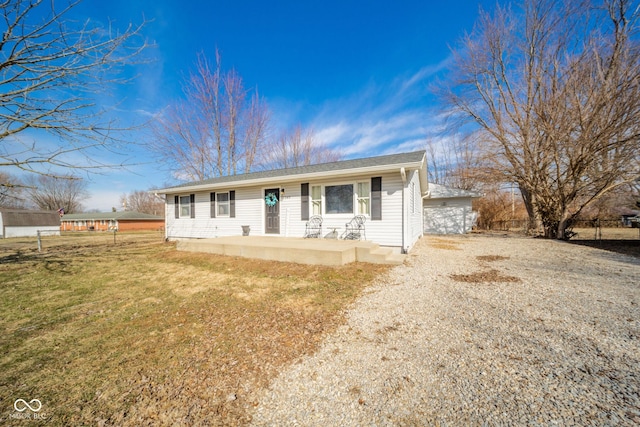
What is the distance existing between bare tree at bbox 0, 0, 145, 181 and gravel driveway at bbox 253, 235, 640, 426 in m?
4.98

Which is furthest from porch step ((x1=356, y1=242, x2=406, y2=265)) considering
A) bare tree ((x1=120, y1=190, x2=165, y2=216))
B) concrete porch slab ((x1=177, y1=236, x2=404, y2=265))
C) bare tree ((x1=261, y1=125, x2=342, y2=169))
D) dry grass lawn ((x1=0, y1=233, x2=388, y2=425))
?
bare tree ((x1=120, y1=190, x2=165, y2=216))

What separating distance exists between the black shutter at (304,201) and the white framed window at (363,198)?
5.97 feet

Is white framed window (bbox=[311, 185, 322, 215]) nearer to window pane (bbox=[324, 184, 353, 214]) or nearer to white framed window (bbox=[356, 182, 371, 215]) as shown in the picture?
window pane (bbox=[324, 184, 353, 214])

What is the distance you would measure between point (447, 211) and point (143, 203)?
198 feet

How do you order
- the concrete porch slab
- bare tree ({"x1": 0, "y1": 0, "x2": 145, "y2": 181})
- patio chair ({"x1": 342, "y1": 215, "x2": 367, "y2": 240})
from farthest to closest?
patio chair ({"x1": 342, "y1": 215, "x2": 367, "y2": 240}) < the concrete porch slab < bare tree ({"x1": 0, "y1": 0, "x2": 145, "y2": 181})

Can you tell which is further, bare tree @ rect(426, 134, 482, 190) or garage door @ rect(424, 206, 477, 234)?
bare tree @ rect(426, 134, 482, 190)

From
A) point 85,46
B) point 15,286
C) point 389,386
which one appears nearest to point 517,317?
point 389,386

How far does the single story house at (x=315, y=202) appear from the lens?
6957 millimetres

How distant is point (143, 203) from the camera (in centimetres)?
5191

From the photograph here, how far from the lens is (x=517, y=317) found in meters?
3.03

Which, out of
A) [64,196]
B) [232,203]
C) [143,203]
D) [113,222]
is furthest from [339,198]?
[143,203]

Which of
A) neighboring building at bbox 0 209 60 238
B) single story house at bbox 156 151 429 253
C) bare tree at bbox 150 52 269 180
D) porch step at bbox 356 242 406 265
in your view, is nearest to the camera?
porch step at bbox 356 242 406 265

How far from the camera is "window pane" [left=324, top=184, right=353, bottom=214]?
7.61 meters

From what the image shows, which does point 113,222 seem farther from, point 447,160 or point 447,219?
point 447,160
